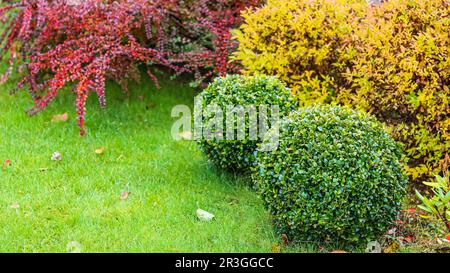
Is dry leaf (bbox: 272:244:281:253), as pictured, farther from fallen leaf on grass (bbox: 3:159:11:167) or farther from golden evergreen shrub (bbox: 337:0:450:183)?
fallen leaf on grass (bbox: 3:159:11:167)

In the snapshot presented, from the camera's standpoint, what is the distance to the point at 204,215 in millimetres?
4164

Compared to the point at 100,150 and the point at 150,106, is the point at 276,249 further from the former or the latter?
the point at 150,106

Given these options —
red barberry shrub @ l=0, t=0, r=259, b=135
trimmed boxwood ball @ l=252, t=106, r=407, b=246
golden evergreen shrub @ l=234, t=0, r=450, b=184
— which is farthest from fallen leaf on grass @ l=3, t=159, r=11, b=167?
trimmed boxwood ball @ l=252, t=106, r=407, b=246

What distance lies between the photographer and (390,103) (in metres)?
4.44

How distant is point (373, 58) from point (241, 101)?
946 millimetres

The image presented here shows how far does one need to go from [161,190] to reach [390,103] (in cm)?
167

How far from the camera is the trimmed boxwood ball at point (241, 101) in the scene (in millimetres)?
4469

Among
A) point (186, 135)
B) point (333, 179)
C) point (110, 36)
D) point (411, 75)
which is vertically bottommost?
point (186, 135)

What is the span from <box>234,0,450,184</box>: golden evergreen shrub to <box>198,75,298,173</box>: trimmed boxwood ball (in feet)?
1.21

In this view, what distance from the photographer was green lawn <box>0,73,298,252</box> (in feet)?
12.7

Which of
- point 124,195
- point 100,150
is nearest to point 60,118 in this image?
point 100,150
